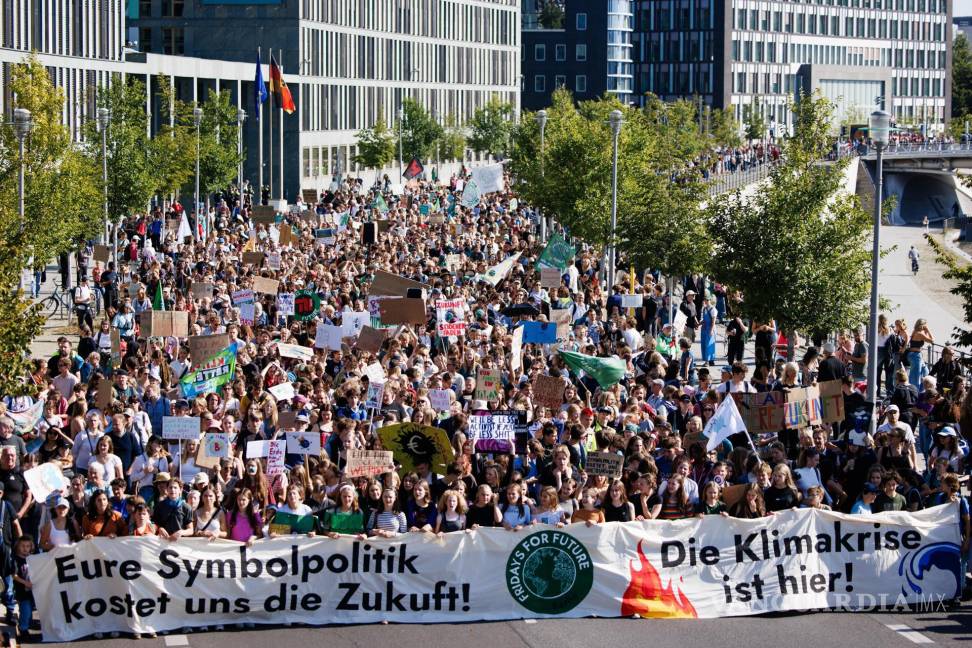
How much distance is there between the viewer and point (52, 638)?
47.1 ft

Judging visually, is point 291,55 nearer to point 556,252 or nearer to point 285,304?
point 556,252

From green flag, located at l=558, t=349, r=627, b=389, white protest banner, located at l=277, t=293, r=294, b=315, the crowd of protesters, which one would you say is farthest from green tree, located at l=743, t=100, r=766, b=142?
green flag, located at l=558, t=349, r=627, b=389

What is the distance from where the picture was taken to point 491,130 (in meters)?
111

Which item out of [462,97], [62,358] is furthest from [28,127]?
[462,97]

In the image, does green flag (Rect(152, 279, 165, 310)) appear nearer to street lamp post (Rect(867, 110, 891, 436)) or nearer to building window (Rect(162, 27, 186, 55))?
street lamp post (Rect(867, 110, 891, 436))

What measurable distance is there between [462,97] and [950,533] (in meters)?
112

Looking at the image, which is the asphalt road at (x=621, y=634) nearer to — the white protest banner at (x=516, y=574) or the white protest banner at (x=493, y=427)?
the white protest banner at (x=516, y=574)

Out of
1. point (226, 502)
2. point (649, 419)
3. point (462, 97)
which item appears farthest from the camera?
point (462, 97)

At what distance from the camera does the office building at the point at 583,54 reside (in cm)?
16300

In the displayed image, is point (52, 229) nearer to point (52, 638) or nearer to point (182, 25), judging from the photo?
point (52, 638)

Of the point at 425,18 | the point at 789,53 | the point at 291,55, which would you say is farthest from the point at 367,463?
the point at 789,53

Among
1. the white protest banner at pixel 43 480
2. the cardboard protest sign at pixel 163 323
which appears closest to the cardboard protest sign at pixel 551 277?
the cardboard protest sign at pixel 163 323

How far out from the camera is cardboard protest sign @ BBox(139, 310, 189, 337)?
25562 millimetres

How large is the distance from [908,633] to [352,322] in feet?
43.3
